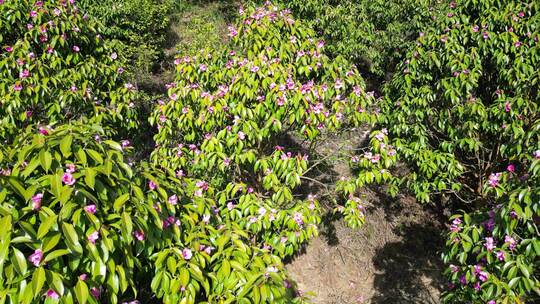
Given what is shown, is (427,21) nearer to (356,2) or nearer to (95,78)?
(356,2)

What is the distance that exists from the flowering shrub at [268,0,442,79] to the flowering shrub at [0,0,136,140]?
12.5 feet

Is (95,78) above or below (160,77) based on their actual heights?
above

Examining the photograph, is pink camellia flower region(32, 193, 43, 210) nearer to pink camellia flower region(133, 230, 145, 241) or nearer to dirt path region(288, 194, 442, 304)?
pink camellia flower region(133, 230, 145, 241)

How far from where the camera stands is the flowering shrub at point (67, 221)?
1.26 meters

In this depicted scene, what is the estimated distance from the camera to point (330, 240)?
18.7 feet

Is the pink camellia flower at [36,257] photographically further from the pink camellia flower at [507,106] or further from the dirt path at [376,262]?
the dirt path at [376,262]

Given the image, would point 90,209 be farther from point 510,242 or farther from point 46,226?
point 510,242

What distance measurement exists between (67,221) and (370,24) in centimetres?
723

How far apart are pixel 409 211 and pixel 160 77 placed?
610 cm

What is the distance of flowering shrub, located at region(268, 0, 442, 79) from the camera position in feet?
22.7

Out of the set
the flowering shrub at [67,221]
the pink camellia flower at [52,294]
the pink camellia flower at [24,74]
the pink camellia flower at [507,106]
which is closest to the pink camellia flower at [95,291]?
A: the flowering shrub at [67,221]

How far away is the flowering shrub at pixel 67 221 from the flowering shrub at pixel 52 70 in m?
1.88

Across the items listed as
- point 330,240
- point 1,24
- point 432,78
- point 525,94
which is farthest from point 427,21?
point 1,24

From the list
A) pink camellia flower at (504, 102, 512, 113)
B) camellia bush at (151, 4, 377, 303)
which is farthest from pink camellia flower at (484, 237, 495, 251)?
pink camellia flower at (504, 102, 512, 113)
